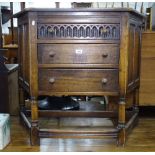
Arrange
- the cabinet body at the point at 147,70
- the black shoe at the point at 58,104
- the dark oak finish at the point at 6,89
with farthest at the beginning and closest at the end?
the black shoe at the point at 58,104 < the dark oak finish at the point at 6,89 < the cabinet body at the point at 147,70

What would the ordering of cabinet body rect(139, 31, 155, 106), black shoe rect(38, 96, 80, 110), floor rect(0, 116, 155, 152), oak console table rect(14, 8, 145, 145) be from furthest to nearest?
black shoe rect(38, 96, 80, 110) → cabinet body rect(139, 31, 155, 106) → floor rect(0, 116, 155, 152) → oak console table rect(14, 8, 145, 145)

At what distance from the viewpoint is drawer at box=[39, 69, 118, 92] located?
4.79 ft

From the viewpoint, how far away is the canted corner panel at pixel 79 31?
55.6 inches

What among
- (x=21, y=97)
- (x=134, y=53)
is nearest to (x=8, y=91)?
(x=21, y=97)

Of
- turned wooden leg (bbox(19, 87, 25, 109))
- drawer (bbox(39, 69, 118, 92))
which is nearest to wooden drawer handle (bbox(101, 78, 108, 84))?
drawer (bbox(39, 69, 118, 92))

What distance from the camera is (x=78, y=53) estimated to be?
1.43 meters

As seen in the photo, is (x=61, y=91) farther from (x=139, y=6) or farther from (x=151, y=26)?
(x=139, y=6)

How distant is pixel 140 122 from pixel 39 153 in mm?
843

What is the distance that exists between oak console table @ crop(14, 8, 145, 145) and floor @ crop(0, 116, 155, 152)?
0.08 m

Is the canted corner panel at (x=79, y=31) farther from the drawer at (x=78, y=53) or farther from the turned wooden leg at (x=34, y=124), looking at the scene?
the turned wooden leg at (x=34, y=124)

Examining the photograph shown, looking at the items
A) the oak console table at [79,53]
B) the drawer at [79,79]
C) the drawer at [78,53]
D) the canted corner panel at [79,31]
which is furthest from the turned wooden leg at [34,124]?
the canted corner panel at [79,31]

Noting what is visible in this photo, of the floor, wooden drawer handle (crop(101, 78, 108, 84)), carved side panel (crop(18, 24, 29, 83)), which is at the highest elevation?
carved side panel (crop(18, 24, 29, 83))

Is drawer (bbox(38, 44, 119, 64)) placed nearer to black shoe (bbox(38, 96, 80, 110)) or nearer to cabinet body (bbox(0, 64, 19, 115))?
cabinet body (bbox(0, 64, 19, 115))

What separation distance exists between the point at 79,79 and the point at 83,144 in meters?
0.41
